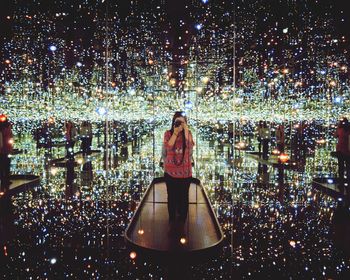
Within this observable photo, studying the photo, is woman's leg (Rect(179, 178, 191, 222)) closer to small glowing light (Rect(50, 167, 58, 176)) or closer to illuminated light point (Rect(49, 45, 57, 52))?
small glowing light (Rect(50, 167, 58, 176))

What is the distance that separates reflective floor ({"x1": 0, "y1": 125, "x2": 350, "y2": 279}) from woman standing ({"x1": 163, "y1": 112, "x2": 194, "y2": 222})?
855 mm

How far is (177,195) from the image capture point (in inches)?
190

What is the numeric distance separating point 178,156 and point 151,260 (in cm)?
143

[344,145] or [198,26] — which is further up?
[198,26]

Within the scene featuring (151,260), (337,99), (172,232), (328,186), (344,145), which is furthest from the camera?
(337,99)

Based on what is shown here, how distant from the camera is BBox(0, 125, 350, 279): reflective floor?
3494 millimetres

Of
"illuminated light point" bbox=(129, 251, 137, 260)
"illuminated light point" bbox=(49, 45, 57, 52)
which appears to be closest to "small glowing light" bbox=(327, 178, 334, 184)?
"illuminated light point" bbox=(129, 251, 137, 260)

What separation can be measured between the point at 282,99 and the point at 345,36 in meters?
11.8

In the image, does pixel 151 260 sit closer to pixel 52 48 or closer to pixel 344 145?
pixel 344 145

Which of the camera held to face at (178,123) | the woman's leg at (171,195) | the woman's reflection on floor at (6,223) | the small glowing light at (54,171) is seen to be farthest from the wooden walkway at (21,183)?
the camera held to face at (178,123)

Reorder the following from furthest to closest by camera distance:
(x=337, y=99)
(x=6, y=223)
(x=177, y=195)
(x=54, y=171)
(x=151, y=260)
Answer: (x=337, y=99) → (x=54, y=171) → (x=6, y=223) → (x=177, y=195) → (x=151, y=260)

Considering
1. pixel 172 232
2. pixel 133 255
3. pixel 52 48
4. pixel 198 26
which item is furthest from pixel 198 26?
pixel 52 48

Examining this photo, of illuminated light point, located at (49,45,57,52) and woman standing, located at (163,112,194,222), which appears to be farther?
illuminated light point, located at (49,45,57,52)

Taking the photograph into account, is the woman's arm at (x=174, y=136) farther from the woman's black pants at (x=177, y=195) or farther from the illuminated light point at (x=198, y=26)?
the illuminated light point at (x=198, y=26)
